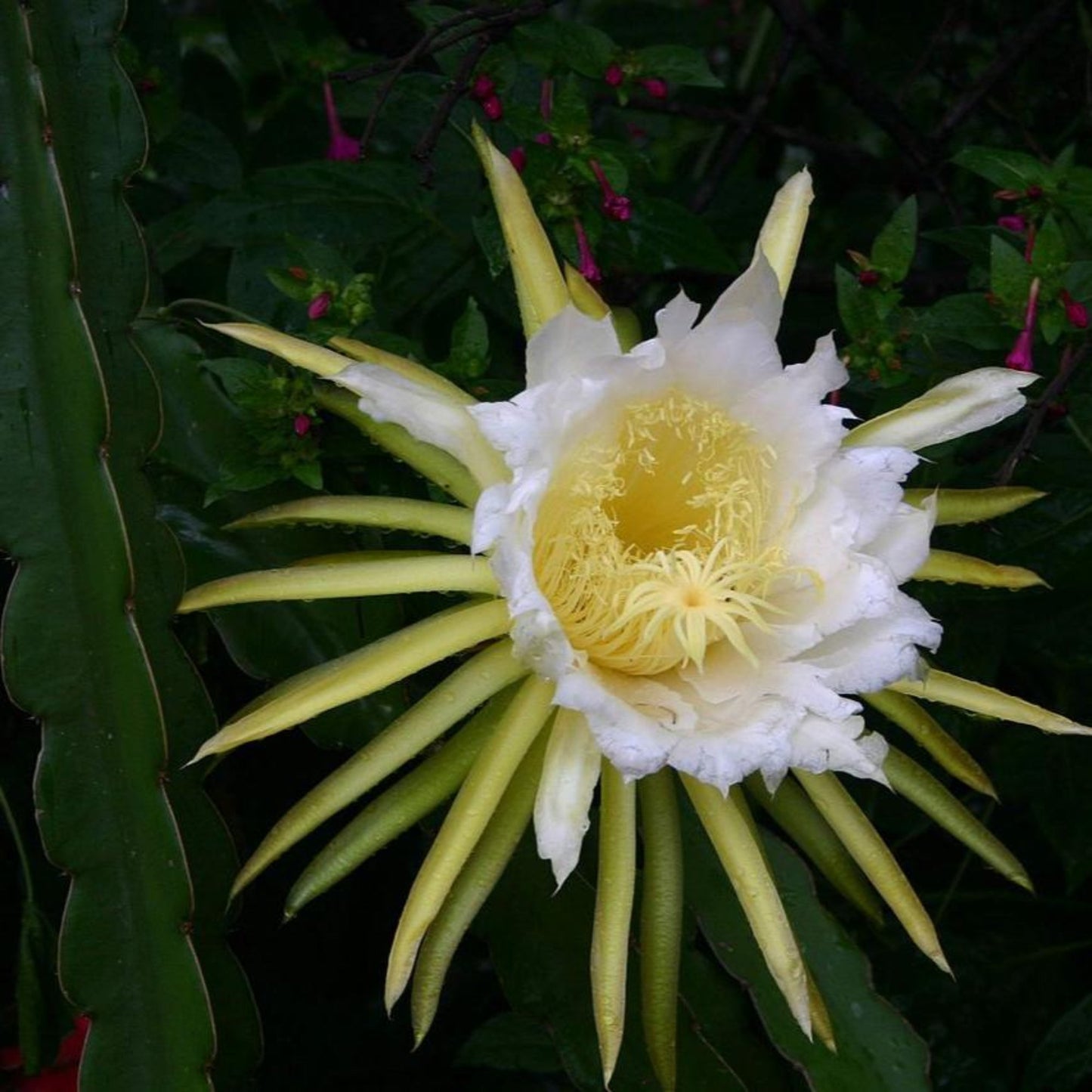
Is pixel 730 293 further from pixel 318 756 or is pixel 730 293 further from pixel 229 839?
pixel 318 756

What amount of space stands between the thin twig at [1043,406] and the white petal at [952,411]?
94mm

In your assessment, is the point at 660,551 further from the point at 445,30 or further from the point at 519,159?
the point at 445,30

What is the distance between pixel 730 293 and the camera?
925 millimetres

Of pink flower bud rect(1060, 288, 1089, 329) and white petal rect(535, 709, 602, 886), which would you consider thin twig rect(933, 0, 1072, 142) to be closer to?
pink flower bud rect(1060, 288, 1089, 329)

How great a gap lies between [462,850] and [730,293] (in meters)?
0.39

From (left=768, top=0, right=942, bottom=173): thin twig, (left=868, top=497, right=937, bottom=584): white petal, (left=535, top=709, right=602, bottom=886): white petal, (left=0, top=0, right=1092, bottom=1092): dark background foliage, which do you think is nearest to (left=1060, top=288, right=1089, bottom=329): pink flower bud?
(left=0, top=0, right=1092, bottom=1092): dark background foliage

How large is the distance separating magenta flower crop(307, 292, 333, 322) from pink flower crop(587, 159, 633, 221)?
237mm

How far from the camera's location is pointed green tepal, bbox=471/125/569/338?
0.97m

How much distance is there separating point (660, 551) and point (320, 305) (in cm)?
32

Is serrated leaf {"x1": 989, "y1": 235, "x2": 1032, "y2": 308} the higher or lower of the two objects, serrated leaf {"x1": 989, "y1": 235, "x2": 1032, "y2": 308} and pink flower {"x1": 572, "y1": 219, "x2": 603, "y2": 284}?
the lower

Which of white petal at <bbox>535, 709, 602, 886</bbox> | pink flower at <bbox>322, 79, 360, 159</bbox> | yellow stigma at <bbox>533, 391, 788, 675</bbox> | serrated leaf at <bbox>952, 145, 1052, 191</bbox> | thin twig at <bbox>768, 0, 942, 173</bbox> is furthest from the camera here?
thin twig at <bbox>768, 0, 942, 173</bbox>

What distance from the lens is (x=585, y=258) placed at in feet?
3.61

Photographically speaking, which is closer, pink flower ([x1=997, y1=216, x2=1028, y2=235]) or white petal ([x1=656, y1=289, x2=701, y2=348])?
white petal ([x1=656, y1=289, x2=701, y2=348])

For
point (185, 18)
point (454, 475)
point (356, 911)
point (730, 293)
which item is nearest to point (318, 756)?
point (356, 911)
